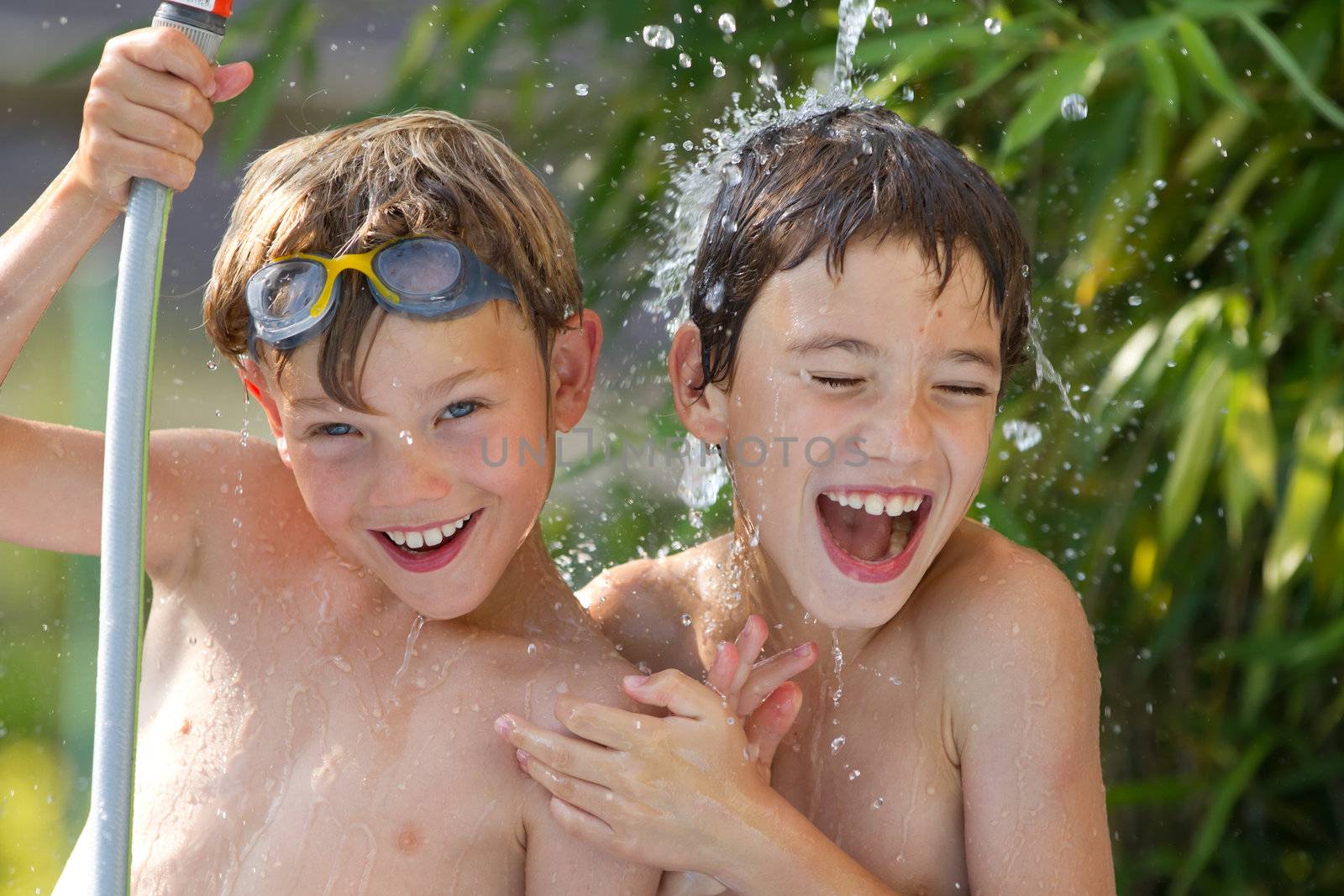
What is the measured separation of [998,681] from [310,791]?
0.68 metres

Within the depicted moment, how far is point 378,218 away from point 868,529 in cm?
59

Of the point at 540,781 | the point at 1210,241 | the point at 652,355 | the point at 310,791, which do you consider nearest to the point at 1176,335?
the point at 1210,241

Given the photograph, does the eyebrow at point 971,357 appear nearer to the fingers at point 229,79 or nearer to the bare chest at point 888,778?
the bare chest at point 888,778

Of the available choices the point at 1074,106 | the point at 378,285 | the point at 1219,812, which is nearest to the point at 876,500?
the point at 378,285

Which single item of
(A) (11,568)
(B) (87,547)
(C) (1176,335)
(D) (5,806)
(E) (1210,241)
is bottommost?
(D) (5,806)

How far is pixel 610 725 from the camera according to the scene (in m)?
1.29

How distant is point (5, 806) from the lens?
228cm

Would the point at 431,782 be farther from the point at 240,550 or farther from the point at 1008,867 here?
the point at 1008,867

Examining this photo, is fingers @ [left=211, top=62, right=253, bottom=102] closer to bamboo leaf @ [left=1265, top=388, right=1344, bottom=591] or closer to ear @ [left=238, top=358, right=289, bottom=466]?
ear @ [left=238, top=358, right=289, bottom=466]

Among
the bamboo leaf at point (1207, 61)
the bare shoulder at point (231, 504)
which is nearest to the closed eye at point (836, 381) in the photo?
the bare shoulder at point (231, 504)

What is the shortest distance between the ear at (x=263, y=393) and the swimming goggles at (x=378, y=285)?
7 centimetres

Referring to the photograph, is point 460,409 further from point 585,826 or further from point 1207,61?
point 1207,61

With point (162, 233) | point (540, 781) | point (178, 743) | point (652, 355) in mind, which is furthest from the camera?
point (652, 355)

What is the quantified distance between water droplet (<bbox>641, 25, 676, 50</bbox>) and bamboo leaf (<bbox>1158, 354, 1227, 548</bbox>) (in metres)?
0.95
